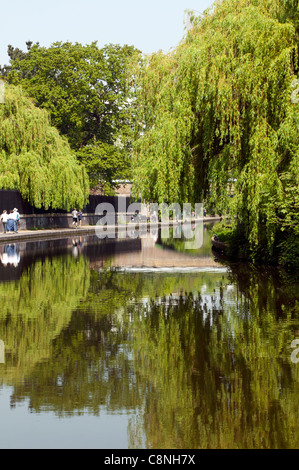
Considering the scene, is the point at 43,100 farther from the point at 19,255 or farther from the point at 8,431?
the point at 8,431

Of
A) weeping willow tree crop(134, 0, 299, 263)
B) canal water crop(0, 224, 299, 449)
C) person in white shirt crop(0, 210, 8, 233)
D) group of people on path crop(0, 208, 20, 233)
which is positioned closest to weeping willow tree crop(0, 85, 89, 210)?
group of people on path crop(0, 208, 20, 233)

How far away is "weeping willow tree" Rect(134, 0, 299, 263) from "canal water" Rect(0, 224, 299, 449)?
12.9ft

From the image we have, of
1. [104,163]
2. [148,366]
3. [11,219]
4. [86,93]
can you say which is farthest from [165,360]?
[86,93]

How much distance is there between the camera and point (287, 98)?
20.2 meters

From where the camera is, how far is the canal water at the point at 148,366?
6.01m

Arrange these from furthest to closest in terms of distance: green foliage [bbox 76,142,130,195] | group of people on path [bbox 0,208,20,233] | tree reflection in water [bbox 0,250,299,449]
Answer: green foliage [bbox 76,142,130,195], group of people on path [bbox 0,208,20,233], tree reflection in water [bbox 0,250,299,449]

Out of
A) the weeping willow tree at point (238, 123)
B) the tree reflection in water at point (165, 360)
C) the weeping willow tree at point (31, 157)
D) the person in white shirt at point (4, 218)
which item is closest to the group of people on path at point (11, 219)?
the person in white shirt at point (4, 218)

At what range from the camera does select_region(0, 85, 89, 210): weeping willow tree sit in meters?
48.0

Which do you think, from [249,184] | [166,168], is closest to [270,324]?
[249,184]

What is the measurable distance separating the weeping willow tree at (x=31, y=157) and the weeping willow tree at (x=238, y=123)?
2528 centimetres

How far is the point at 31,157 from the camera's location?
4791 cm

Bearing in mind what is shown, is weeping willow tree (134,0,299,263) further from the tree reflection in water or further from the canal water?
the tree reflection in water

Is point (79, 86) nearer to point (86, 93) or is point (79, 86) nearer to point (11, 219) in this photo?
point (86, 93)

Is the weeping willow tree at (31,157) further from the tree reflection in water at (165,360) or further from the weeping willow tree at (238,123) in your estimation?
the tree reflection in water at (165,360)
